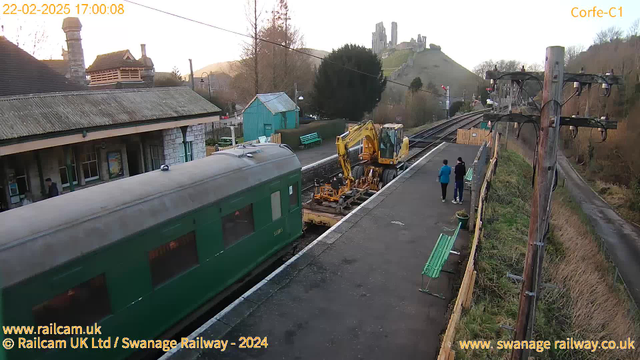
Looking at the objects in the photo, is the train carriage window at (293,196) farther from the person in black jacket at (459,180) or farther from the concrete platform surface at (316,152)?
the concrete platform surface at (316,152)

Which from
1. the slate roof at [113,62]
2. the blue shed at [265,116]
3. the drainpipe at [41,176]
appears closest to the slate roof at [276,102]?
the blue shed at [265,116]

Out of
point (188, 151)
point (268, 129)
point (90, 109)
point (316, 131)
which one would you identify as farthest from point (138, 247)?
point (316, 131)

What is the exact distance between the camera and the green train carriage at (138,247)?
5070mm

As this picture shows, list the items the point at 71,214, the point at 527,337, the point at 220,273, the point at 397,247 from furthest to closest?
1. the point at 397,247
2. the point at 220,273
3. the point at 71,214
4. the point at 527,337

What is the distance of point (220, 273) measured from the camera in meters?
8.20

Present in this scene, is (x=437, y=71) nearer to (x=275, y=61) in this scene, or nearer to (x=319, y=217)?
(x=275, y=61)

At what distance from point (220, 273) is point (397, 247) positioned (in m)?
4.57

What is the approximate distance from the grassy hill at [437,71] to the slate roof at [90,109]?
78.2 meters

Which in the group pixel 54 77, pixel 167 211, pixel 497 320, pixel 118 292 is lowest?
pixel 497 320

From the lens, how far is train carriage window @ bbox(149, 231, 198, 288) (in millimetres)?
6715

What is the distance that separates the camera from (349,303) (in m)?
7.88

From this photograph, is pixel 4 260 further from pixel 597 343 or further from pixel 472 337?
pixel 597 343

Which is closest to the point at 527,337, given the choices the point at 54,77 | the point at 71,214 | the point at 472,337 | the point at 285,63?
the point at 472,337

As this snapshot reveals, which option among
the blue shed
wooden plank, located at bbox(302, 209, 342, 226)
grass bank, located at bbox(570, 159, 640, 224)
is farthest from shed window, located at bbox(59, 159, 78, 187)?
grass bank, located at bbox(570, 159, 640, 224)
